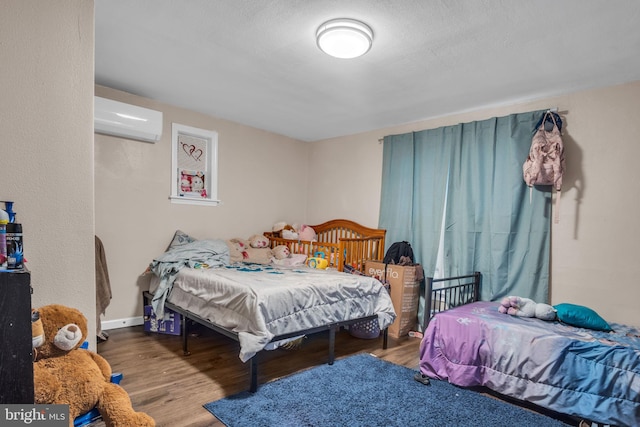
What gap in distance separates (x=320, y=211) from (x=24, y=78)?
3877 millimetres

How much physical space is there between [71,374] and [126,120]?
8.49 ft

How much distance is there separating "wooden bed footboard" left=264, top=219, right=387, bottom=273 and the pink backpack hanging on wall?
170cm

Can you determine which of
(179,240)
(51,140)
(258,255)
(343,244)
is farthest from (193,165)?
(51,140)

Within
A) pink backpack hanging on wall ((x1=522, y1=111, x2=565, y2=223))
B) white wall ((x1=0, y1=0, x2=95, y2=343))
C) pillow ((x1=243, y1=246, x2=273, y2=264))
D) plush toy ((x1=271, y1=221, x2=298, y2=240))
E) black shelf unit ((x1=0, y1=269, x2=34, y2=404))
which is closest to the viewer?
black shelf unit ((x1=0, y1=269, x2=34, y2=404))

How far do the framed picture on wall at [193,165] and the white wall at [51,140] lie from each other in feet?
7.85

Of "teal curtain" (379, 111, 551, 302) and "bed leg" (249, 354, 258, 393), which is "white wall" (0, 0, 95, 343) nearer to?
"bed leg" (249, 354, 258, 393)

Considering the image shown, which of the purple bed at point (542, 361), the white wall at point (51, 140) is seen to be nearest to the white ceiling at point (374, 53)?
the white wall at point (51, 140)

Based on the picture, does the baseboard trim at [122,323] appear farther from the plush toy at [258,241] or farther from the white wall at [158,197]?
the plush toy at [258,241]

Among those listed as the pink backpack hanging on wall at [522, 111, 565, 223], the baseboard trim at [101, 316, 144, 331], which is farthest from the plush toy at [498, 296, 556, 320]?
the baseboard trim at [101, 316, 144, 331]

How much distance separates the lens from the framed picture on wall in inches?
149

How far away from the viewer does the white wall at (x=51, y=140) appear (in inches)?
50.5

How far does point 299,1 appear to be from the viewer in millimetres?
1803

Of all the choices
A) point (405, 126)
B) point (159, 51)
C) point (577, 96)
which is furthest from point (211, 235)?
point (577, 96)

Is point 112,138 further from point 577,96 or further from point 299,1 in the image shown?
point 577,96
